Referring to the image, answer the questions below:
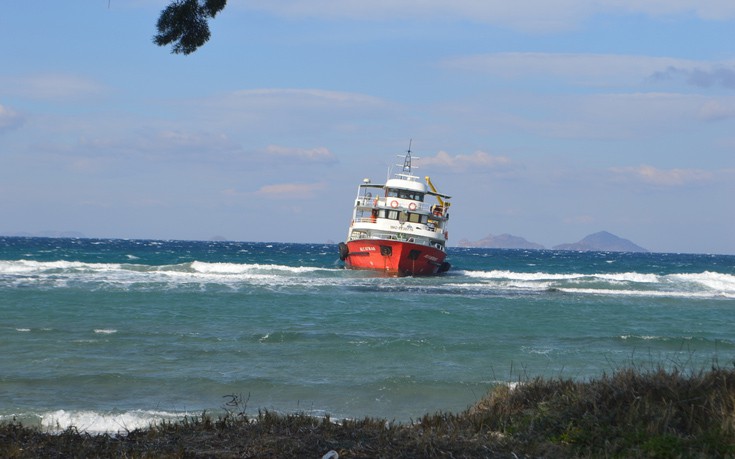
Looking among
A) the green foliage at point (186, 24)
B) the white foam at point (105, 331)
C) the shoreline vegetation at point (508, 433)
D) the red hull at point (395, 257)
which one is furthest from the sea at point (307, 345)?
the red hull at point (395, 257)

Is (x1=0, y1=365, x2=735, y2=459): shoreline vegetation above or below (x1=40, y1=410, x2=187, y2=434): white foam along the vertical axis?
above

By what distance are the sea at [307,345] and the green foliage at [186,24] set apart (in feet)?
14.2

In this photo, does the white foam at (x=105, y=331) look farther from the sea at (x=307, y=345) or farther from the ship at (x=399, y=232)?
the ship at (x=399, y=232)

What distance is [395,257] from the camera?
47.0 metres

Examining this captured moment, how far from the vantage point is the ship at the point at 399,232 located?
47.4 metres

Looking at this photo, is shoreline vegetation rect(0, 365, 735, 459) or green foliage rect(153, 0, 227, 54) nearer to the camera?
shoreline vegetation rect(0, 365, 735, 459)

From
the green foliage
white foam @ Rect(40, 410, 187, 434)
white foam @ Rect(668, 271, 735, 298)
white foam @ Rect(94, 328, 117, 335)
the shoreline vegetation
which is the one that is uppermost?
the green foliage

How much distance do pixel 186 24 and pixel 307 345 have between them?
9478 millimetres

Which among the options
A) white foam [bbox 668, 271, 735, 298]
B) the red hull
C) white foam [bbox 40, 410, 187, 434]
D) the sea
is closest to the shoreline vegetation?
the sea

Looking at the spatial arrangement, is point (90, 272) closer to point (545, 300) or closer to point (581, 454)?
point (545, 300)

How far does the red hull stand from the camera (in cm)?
4703

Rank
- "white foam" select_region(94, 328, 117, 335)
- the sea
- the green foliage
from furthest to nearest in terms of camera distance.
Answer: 1. "white foam" select_region(94, 328, 117, 335)
2. the sea
3. the green foliage

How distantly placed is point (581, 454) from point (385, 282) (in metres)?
35.5

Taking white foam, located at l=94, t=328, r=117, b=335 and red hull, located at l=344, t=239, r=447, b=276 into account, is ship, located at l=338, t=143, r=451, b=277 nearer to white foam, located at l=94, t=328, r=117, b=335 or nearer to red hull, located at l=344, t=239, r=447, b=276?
red hull, located at l=344, t=239, r=447, b=276
